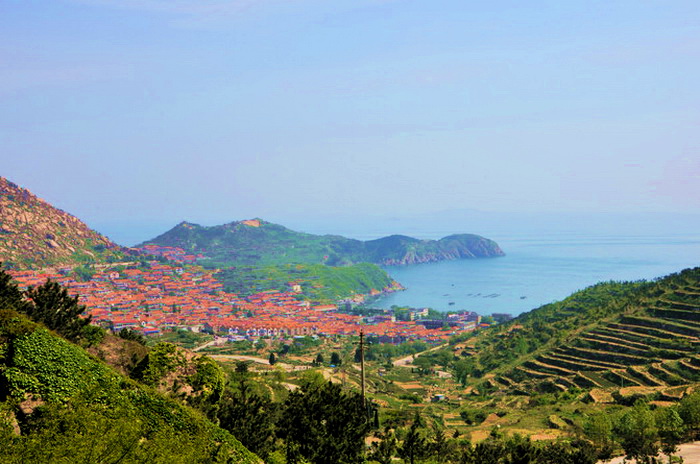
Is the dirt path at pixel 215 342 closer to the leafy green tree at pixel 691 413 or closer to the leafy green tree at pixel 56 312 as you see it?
the leafy green tree at pixel 56 312

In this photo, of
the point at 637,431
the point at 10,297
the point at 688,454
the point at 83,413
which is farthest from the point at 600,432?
the point at 10,297

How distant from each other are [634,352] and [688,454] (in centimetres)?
3049

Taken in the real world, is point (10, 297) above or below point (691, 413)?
above

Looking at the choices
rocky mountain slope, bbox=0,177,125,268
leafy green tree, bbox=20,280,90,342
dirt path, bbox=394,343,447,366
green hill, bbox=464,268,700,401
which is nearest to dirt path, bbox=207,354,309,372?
green hill, bbox=464,268,700,401

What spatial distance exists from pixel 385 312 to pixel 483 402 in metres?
102

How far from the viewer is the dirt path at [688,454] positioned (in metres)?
33.8

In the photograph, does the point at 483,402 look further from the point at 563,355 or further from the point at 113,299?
the point at 113,299

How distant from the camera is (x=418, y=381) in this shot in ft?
271

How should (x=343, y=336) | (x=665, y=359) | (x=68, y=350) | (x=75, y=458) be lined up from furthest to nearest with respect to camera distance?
(x=343, y=336), (x=665, y=359), (x=68, y=350), (x=75, y=458)

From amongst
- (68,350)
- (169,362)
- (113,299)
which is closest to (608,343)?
(169,362)

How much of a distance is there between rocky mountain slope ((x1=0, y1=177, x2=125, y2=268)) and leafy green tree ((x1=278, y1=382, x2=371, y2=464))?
416 feet

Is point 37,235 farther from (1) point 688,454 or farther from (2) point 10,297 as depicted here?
(1) point 688,454

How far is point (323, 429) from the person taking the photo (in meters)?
22.0

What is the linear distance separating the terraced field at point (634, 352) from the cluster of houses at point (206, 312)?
5670 cm
